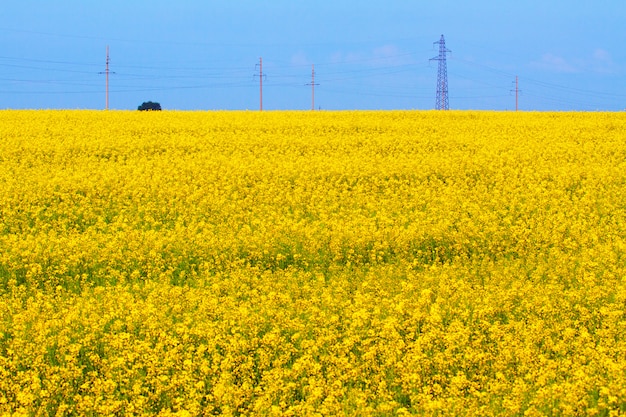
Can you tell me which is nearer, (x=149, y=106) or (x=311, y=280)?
(x=311, y=280)

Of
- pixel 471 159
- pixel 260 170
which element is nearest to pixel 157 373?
pixel 260 170

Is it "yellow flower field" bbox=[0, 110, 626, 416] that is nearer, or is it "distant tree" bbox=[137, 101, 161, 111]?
"yellow flower field" bbox=[0, 110, 626, 416]

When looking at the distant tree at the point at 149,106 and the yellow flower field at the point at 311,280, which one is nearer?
the yellow flower field at the point at 311,280

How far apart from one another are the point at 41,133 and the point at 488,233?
49.9 ft

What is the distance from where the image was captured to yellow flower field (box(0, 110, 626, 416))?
602 centimetres

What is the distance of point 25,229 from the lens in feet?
39.6

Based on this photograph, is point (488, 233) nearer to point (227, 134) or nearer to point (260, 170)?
point (260, 170)

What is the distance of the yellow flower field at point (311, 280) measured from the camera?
6.02 metres

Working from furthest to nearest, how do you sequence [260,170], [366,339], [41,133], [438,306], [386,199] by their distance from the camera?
1. [41,133]
2. [260,170]
3. [386,199]
4. [438,306]
5. [366,339]

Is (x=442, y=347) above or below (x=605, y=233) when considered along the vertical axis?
below

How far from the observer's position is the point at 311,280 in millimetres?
9234

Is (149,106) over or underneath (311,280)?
over

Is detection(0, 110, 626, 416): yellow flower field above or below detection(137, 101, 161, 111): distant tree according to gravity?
below

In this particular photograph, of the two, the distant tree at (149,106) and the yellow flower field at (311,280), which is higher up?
the distant tree at (149,106)
